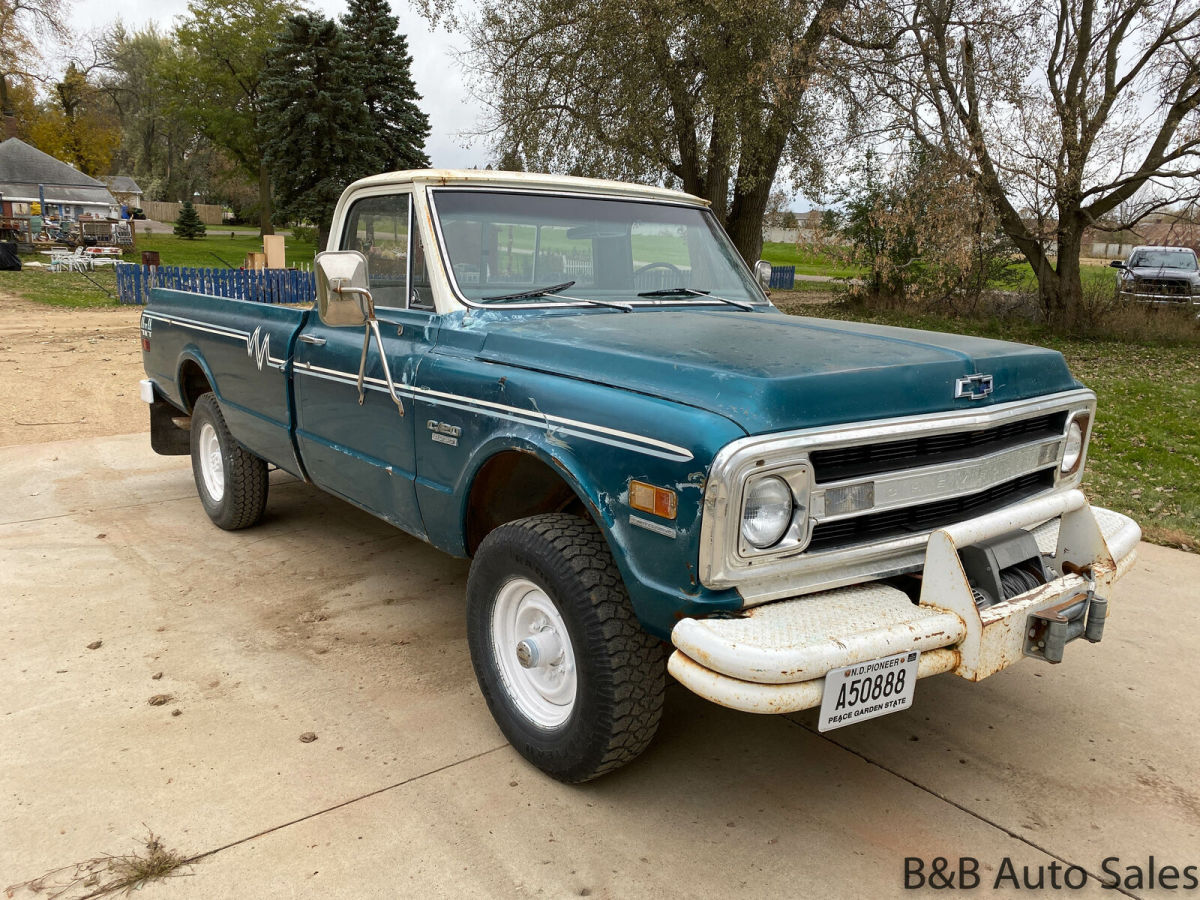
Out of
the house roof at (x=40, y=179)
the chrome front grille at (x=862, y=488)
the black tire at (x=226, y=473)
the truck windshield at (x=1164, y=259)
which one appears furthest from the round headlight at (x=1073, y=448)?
the house roof at (x=40, y=179)

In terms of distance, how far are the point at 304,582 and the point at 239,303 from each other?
1.58 metres

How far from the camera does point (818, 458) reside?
8.29 feet

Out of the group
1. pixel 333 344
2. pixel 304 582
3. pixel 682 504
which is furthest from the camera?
pixel 304 582

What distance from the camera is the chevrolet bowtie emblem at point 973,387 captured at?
9.33ft

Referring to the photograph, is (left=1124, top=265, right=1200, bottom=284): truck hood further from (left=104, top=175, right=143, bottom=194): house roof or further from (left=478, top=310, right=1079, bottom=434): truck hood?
(left=104, top=175, right=143, bottom=194): house roof

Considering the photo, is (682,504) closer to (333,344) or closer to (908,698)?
(908,698)

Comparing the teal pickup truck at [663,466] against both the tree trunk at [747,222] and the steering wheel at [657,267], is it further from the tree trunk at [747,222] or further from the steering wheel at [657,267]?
the tree trunk at [747,222]

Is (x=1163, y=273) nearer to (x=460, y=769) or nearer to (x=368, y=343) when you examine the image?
(x=368, y=343)

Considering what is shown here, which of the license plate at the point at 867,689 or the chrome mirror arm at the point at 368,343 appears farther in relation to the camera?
the chrome mirror arm at the point at 368,343

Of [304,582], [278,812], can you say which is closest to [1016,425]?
[278,812]

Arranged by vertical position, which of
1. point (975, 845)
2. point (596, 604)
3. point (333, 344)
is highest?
point (333, 344)

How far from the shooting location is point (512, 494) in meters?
3.44

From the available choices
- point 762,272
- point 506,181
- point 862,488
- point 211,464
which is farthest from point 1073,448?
point 211,464

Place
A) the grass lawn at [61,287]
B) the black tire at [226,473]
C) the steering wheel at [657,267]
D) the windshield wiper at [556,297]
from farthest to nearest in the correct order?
the grass lawn at [61,287] → the black tire at [226,473] → the steering wheel at [657,267] → the windshield wiper at [556,297]
